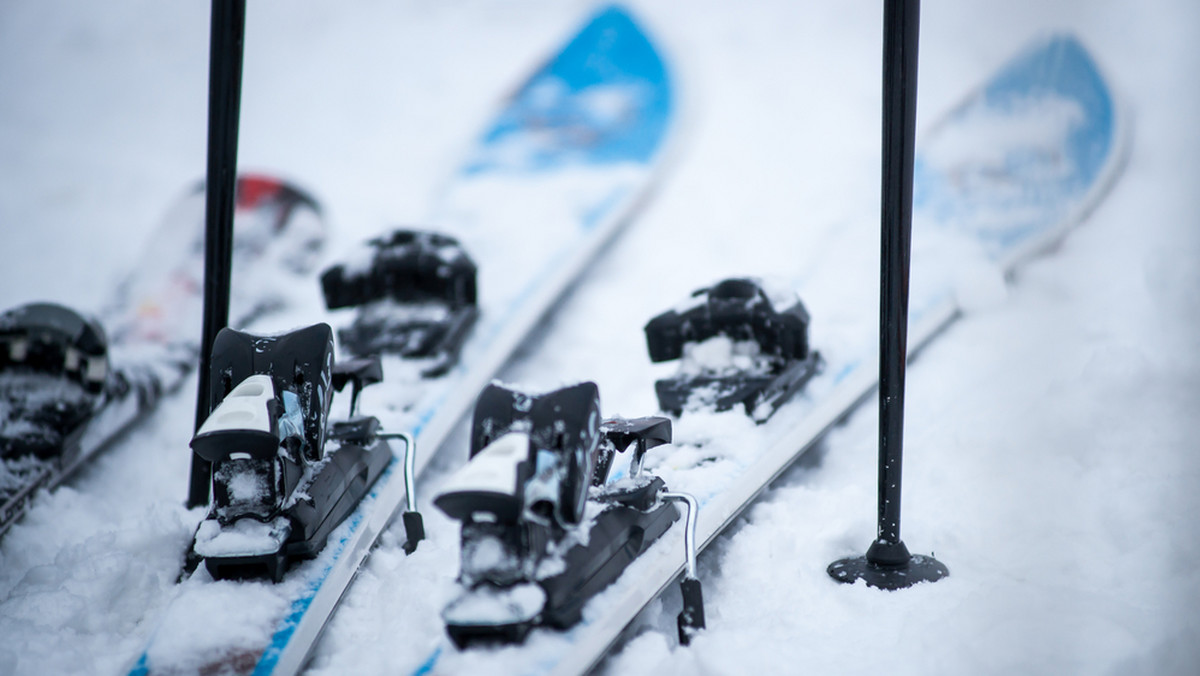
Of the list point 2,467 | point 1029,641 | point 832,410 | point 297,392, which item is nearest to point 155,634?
point 297,392

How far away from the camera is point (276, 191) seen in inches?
154

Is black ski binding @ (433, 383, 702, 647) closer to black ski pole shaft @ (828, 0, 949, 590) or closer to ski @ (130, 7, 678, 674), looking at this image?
ski @ (130, 7, 678, 674)

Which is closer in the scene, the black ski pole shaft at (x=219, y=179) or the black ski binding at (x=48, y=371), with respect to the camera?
the black ski pole shaft at (x=219, y=179)

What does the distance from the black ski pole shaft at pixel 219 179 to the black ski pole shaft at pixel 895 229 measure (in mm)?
1418

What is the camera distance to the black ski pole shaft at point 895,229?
178 cm

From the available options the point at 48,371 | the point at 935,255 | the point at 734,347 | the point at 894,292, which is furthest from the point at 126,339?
the point at 935,255

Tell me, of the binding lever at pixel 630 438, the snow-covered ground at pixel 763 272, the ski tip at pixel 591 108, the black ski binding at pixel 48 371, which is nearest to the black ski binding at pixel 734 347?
the snow-covered ground at pixel 763 272

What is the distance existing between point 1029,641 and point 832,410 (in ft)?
3.30

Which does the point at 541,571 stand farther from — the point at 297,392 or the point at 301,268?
the point at 301,268

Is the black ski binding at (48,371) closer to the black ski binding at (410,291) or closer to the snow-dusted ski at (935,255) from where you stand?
the black ski binding at (410,291)

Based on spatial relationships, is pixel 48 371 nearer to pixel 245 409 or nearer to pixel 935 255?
pixel 245 409

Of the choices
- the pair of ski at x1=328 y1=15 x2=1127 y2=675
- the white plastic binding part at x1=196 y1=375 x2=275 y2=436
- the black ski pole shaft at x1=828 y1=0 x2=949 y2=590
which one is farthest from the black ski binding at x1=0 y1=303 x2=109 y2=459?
the black ski pole shaft at x1=828 y1=0 x2=949 y2=590

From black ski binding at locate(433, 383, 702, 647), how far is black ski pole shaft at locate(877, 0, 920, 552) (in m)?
0.56

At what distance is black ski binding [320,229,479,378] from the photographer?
2.84m
